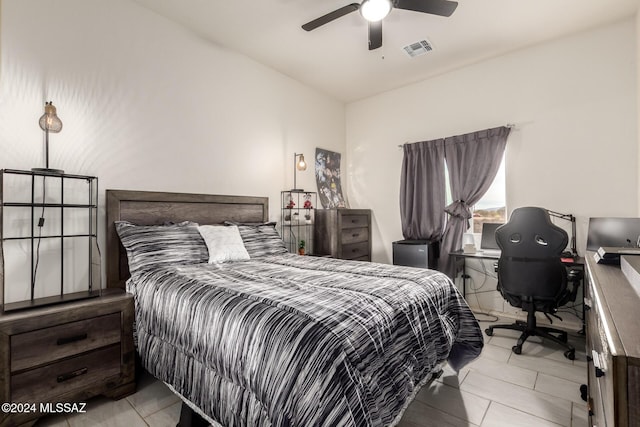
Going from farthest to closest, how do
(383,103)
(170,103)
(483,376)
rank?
(383,103) < (170,103) < (483,376)

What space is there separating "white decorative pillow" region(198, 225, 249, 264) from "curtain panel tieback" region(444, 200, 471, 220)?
7.91ft

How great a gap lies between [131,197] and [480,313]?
12.2 feet

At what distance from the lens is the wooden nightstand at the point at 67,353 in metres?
1.58

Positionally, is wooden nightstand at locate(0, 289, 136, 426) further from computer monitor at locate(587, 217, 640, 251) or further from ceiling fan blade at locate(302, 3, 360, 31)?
computer monitor at locate(587, 217, 640, 251)

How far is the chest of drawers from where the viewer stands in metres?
3.83

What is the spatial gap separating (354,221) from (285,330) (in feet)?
9.89

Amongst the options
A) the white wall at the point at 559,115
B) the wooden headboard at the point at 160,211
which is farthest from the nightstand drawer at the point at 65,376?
the white wall at the point at 559,115

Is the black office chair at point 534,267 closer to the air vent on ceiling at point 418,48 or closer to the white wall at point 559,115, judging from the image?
the white wall at point 559,115

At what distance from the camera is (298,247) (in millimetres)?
3918

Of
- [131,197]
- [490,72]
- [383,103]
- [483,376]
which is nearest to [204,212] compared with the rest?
[131,197]

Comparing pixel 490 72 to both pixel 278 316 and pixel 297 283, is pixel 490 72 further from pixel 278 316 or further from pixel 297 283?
pixel 278 316

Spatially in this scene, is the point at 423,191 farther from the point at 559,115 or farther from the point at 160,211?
the point at 160,211

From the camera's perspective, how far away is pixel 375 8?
2.21 meters

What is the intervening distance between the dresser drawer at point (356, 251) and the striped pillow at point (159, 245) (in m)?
1.90
